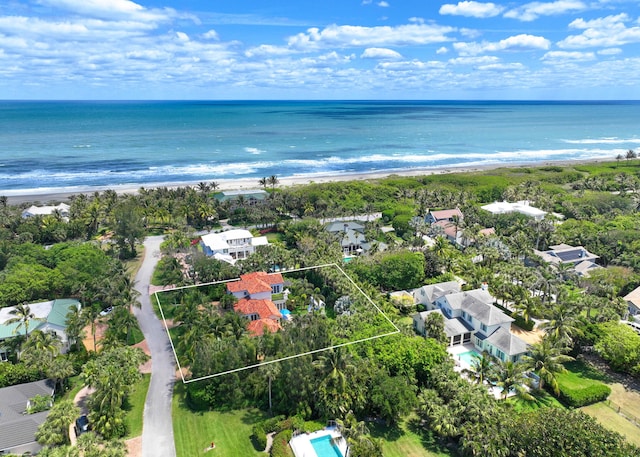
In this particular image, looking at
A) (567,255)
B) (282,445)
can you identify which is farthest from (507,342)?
(567,255)

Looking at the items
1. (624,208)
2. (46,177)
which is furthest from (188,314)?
(46,177)

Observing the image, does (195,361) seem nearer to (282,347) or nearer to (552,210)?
(282,347)

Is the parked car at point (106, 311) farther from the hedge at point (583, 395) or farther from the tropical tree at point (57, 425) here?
the hedge at point (583, 395)

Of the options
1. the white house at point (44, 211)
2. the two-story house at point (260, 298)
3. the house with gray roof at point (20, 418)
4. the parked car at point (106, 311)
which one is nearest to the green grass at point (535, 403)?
the two-story house at point (260, 298)

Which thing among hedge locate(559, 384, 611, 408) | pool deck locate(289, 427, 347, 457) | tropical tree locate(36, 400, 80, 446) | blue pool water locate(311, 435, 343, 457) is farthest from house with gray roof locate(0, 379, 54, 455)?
hedge locate(559, 384, 611, 408)

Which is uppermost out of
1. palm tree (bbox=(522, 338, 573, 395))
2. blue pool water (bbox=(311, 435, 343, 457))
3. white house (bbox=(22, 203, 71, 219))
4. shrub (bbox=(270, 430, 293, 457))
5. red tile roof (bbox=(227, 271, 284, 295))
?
red tile roof (bbox=(227, 271, 284, 295))

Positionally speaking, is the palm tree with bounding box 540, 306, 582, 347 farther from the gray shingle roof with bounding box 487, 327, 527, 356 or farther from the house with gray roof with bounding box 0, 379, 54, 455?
the house with gray roof with bounding box 0, 379, 54, 455
